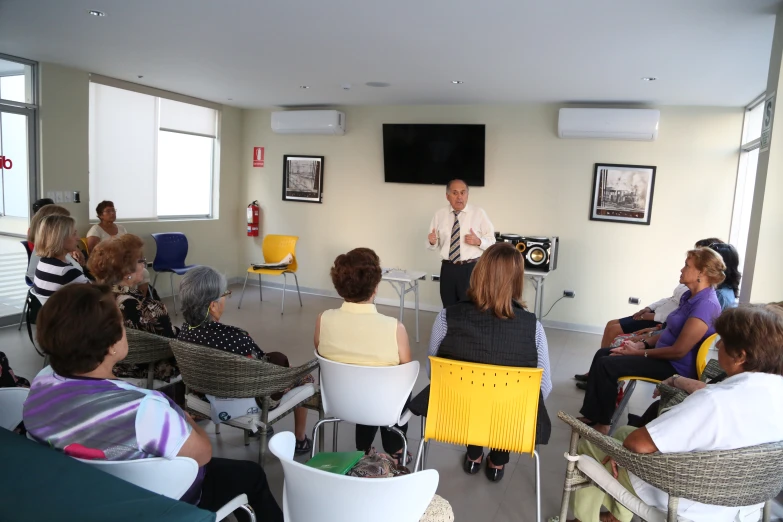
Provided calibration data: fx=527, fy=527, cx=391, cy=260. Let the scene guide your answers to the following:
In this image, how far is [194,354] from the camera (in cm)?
229

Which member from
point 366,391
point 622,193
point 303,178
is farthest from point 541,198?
point 366,391

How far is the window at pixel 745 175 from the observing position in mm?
5457

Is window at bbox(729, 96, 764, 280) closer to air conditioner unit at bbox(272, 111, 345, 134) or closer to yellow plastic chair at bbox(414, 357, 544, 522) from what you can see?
yellow plastic chair at bbox(414, 357, 544, 522)

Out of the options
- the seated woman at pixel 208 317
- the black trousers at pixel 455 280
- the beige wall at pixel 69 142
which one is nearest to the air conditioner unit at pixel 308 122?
the beige wall at pixel 69 142

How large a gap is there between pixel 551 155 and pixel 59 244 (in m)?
5.18

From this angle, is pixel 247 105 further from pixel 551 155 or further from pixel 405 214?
pixel 551 155

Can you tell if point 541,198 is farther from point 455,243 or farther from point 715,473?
point 715,473

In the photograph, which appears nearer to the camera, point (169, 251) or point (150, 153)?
point (169, 251)

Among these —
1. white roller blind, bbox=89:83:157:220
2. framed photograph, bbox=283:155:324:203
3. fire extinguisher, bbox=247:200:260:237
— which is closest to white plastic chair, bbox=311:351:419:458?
white roller blind, bbox=89:83:157:220

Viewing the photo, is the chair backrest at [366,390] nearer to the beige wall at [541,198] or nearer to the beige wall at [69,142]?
the beige wall at [541,198]

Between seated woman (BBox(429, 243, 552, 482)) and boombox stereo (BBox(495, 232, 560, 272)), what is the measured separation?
372cm

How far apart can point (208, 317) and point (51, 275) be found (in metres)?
1.78

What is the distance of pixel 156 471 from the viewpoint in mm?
1447

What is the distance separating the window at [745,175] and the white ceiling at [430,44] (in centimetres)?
22
